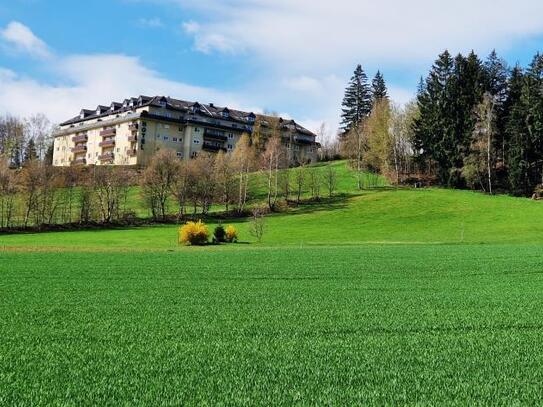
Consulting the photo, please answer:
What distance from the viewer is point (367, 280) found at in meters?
20.8

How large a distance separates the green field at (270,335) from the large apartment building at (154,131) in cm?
10107

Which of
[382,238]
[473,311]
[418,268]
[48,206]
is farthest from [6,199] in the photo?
[473,311]

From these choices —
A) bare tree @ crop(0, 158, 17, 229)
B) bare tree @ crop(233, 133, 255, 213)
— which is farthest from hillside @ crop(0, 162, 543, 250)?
bare tree @ crop(233, 133, 255, 213)

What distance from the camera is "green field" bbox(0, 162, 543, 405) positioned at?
6.87m

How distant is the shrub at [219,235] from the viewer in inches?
2133

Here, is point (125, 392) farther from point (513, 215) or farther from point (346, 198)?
point (346, 198)

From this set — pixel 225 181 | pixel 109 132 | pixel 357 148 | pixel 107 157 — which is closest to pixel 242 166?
pixel 225 181

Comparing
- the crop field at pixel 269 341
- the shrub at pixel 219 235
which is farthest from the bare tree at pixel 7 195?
the crop field at pixel 269 341

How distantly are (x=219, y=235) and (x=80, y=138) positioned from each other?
10115 cm

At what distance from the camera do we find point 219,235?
54.4 m

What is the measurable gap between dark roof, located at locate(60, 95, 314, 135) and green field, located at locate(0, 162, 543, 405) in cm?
11160

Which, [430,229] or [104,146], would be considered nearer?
[430,229]

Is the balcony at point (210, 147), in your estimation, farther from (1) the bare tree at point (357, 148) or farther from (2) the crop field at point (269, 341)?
(2) the crop field at point (269, 341)

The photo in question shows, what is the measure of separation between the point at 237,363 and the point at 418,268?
63.3 ft
